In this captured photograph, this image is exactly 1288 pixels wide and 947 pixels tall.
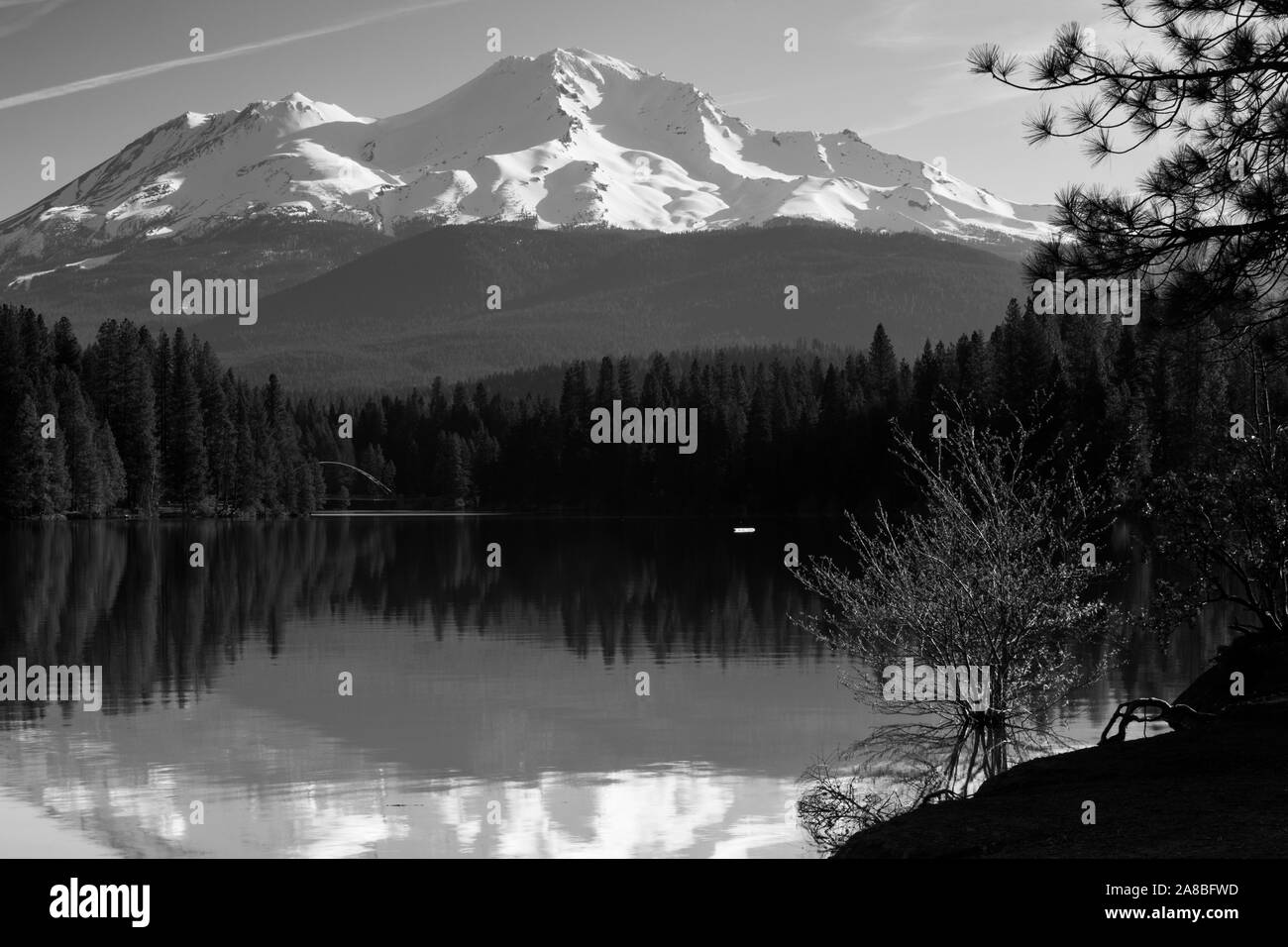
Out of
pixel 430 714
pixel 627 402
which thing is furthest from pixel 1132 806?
pixel 627 402

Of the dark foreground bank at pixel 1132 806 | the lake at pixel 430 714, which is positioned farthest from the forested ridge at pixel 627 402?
the dark foreground bank at pixel 1132 806

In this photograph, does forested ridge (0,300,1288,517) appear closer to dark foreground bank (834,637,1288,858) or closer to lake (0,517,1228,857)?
lake (0,517,1228,857)

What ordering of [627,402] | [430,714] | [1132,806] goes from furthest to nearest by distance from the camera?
[627,402], [430,714], [1132,806]

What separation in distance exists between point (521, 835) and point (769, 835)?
123 inches

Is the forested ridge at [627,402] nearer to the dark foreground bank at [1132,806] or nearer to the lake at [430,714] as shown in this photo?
the lake at [430,714]

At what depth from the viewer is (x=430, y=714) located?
30000 millimetres

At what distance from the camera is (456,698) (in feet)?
105

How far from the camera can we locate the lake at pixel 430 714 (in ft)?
67.0

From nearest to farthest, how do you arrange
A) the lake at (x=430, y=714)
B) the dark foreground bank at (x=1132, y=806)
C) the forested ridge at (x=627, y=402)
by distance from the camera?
1. the dark foreground bank at (x=1132, y=806)
2. the lake at (x=430, y=714)
3. the forested ridge at (x=627, y=402)

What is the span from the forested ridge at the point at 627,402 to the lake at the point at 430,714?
38.3 m

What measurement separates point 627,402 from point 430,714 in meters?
129

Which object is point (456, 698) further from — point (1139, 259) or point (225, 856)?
point (1139, 259)

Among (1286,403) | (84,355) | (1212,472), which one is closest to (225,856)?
(1212,472)

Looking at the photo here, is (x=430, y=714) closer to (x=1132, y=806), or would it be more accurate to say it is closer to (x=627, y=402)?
(x=1132, y=806)
